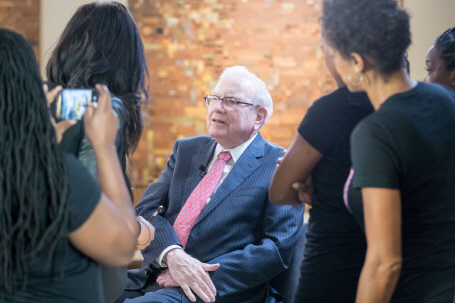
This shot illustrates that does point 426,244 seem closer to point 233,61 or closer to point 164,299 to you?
point 164,299

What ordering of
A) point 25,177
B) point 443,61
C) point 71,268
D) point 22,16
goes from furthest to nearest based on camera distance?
point 22,16 < point 443,61 < point 71,268 < point 25,177

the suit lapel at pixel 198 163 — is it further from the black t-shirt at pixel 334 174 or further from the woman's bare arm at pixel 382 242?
the woman's bare arm at pixel 382 242

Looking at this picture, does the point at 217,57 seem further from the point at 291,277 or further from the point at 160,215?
the point at 291,277

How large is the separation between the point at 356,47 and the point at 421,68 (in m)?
2.73

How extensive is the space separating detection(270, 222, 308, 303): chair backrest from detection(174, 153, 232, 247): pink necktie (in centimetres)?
47

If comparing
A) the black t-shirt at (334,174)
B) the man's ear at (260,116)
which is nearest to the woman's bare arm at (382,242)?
the black t-shirt at (334,174)

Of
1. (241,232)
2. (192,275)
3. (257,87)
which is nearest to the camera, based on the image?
(192,275)

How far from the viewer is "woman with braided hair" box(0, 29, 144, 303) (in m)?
0.98

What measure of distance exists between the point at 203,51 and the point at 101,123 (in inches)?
105

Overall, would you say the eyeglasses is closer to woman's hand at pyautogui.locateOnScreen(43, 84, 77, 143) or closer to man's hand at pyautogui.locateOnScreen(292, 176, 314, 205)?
man's hand at pyautogui.locateOnScreen(292, 176, 314, 205)

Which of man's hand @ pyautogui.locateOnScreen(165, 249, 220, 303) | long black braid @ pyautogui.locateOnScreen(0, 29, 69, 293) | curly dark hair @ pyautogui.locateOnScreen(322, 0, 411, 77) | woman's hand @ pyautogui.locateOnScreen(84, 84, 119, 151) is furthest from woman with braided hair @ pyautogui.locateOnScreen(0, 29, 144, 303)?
man's hand @ pyautogui.locateOnScreen(165, 249, 220, 303)

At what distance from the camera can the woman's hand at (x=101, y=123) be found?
1129mm

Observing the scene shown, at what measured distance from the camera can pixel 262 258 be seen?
1922mm

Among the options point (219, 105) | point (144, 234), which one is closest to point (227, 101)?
point (219, 105)
